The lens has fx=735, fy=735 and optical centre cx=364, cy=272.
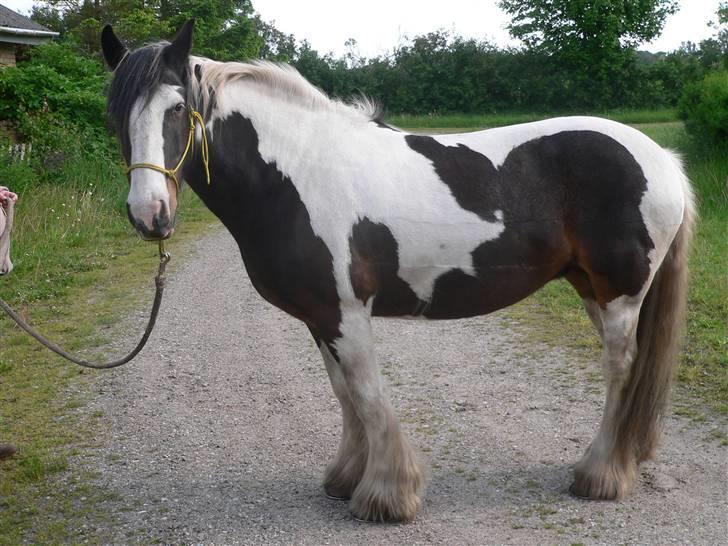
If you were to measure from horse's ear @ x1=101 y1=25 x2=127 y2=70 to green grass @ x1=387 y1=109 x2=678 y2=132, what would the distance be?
20.7 metres

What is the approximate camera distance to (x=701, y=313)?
5.91 metres

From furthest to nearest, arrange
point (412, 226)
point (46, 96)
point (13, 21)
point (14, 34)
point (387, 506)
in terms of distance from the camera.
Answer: point (13, 21), point (14, 34), point (46, 96), point (387, 506), point (412, 226)

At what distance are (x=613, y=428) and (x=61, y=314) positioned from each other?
17.3 feet

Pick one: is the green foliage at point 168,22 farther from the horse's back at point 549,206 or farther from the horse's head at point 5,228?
the horse's back at point 549,206

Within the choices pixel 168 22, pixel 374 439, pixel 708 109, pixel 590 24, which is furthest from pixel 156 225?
pixel 590 24

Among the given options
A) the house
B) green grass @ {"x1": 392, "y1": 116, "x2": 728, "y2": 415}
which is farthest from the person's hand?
the house

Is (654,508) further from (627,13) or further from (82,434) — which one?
(627,13)

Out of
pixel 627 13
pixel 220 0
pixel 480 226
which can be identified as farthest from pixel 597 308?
pixel 627 13

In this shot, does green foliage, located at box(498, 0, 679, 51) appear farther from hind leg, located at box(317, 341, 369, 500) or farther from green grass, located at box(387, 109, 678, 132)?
hind leg, located at box(317, 341, 369, 500)

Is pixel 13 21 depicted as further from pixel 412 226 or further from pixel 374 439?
pixel 374 439

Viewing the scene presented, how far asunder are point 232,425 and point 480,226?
215 centimetres

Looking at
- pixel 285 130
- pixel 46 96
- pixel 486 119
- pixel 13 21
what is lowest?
pixel 285 130

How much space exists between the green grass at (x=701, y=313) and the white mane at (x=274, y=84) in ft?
9.26

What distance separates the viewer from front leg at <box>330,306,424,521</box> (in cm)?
322
